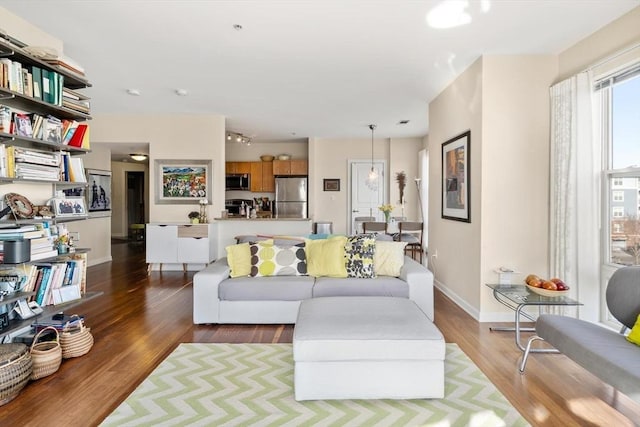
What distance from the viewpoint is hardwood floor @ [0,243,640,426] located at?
2.00 metres

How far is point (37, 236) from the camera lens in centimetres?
258

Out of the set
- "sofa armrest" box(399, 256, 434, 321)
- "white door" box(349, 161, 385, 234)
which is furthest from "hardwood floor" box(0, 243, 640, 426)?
"white door" box(349, 161, 385, 234)

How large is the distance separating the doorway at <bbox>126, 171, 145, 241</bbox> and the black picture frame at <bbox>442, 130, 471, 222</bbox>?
926 cm

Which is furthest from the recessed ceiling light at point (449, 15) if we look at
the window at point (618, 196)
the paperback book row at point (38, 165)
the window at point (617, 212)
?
the paperback book row at point (38, 165)

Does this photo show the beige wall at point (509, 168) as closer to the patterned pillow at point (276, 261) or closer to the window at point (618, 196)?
the window at point (618, 196)

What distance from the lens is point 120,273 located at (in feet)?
19.2

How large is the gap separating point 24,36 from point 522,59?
172 inches

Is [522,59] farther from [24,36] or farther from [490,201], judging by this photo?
[24,36]

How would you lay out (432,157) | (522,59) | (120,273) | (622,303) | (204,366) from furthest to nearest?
(120,273)
(432,157)
(522,59)
(204,366)
(622,303)

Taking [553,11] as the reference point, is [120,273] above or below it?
below

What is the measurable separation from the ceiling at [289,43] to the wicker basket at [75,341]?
Result: 7.96ft

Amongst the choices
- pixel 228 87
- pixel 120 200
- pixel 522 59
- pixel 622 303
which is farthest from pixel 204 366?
pixel 120 200

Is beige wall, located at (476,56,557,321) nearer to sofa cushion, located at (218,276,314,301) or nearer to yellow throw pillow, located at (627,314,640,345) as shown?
yellow throw pillow, located at (627,314,640,345)

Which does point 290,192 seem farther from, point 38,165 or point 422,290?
point 38,165
